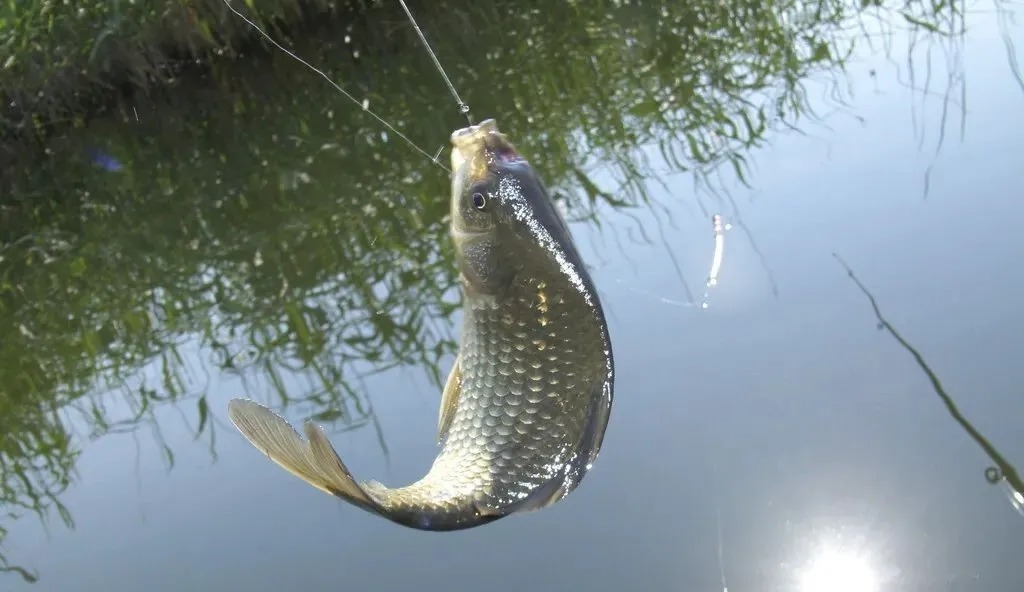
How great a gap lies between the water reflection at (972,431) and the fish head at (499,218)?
4.68ft

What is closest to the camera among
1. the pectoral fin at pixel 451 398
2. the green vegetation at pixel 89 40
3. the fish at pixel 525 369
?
the fish at pixel 525 369

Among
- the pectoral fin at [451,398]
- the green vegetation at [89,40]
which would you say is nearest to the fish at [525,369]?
the pectoral fin at [451,398]

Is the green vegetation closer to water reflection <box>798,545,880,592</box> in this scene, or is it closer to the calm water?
the calm water

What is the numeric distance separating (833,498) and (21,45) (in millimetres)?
7708

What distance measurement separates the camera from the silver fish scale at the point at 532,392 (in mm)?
1890

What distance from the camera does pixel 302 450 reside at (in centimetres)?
162

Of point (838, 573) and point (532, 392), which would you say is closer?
point (532, 392)

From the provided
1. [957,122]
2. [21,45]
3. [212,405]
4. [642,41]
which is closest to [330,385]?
[212,405]

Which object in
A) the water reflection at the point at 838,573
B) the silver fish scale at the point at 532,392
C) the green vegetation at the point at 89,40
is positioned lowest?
the water reflection at the point at 838,573

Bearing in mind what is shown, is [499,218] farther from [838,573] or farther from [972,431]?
[972,431]

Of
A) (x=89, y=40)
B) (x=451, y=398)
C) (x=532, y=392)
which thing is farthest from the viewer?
(x=89, y=40)

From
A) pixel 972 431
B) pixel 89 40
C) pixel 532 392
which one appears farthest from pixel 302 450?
pixel 89 40

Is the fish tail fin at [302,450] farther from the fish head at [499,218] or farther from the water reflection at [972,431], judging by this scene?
the water reflection at [972,431]

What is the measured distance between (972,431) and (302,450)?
6.41 feet
